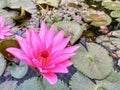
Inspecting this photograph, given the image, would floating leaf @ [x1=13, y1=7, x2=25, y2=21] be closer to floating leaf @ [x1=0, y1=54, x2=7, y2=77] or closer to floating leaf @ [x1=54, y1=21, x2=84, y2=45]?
floating leaf @ [x1=54, y1=21, x2=84, y2=45]

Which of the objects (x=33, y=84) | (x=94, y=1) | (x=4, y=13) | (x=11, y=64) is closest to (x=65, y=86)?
(x=33, y=84)

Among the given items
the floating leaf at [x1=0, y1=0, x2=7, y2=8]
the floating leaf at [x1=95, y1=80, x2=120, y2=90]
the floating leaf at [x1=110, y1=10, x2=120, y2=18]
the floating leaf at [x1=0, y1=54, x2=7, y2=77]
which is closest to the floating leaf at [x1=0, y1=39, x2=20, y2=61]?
the floating leaf at [x1=0, y1=54, x2=7, y2=77]

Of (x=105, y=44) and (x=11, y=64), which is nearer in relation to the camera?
(x=11, y=64)

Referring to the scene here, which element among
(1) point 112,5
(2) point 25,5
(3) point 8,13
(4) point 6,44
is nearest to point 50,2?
(2) point 25,5

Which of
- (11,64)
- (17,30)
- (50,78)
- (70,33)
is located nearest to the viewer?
(50,78)

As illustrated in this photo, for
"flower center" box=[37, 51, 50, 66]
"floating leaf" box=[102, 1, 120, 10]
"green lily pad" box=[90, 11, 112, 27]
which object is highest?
"flower center" box=[37, 51, 50, 66]

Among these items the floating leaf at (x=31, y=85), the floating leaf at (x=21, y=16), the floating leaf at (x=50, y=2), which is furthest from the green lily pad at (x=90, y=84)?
the floating leaf at (x=50, y=2)

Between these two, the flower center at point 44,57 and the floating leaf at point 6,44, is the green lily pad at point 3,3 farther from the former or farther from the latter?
the flower center at point 44,57

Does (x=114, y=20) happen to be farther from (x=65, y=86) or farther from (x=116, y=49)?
(x=65, y=86)
